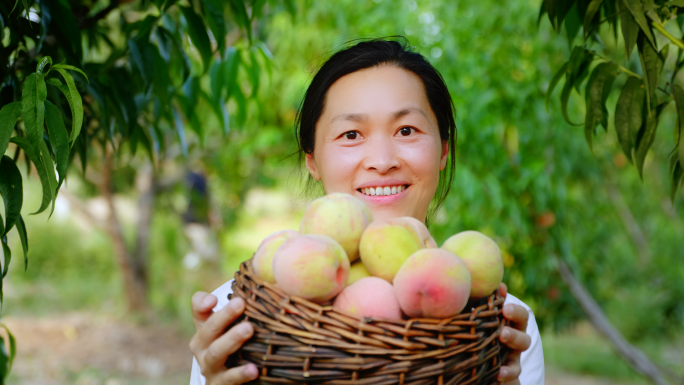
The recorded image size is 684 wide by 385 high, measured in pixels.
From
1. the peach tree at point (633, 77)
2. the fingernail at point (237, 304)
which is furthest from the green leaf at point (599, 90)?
the fingernail at point (237, 304)

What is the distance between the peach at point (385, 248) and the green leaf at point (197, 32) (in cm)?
81

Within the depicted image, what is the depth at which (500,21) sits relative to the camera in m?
2.84

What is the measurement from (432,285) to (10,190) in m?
0.73

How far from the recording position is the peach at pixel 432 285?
808 mm

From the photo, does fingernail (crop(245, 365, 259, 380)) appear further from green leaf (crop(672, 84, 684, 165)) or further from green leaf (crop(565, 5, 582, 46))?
green leaf (crop(565, 5, 582, 46))

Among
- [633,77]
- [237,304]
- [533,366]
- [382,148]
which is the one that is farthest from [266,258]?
[633,77]

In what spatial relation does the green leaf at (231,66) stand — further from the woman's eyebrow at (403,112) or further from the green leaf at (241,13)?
the woman's eyebrow at (403,112)

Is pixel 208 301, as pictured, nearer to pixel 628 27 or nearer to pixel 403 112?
pixel 403 112

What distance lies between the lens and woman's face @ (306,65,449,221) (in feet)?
4.26

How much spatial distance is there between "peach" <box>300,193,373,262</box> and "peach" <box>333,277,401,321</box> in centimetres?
10

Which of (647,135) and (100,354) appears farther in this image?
(100,354)

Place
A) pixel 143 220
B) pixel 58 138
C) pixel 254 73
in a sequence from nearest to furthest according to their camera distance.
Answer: pixel 58 138 < pixel 254 73 < pixel 143 220

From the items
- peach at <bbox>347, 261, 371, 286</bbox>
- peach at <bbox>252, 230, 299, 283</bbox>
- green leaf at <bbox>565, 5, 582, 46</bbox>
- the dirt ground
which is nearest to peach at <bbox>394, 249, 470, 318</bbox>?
peach at <bbox>347, 261, 371, 286</bbox>

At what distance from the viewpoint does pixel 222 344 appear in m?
0.86
